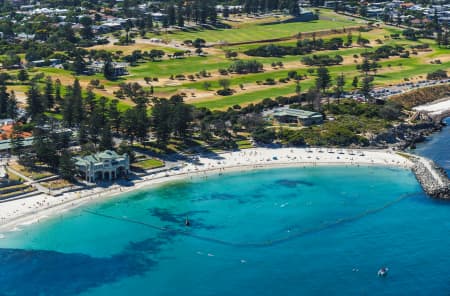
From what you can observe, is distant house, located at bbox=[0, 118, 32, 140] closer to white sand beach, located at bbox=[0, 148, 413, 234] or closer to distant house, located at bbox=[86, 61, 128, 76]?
white sand beach, located at bbox=[0, 148, 413, 234]

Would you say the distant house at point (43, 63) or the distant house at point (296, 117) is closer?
the distant house at point (296, 117)

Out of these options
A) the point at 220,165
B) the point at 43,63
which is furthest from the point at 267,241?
the point at 43,63

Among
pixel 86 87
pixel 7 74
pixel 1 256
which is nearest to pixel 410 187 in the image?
pixel 1 256

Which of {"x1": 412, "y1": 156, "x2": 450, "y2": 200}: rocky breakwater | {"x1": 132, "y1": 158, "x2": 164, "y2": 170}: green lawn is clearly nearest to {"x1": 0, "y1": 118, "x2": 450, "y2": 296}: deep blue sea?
{"x1": 412, "y1": 156, "x2": 450, "y2": 200}: rocky breakwater

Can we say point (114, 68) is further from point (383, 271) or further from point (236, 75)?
point (383, 271)

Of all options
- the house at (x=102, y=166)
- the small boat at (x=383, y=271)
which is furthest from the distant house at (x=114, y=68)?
the small boat at (x=383, y=271)

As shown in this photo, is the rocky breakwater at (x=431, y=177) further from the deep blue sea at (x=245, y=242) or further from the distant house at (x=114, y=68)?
the distant house at (x=114, y=68)
